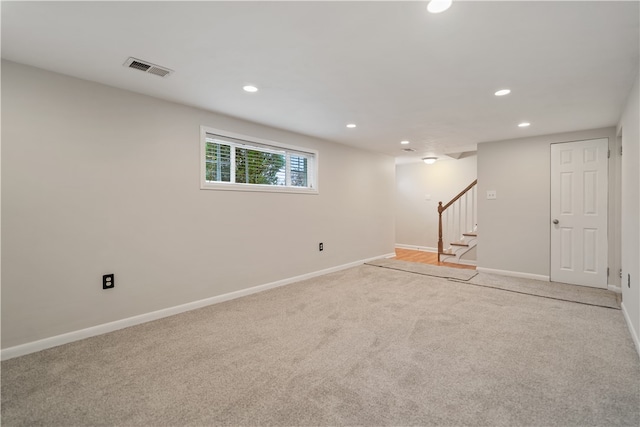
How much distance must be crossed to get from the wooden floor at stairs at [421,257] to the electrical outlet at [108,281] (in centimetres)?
490

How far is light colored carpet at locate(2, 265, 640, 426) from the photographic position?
159 centimetres

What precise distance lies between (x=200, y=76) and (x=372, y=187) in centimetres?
395

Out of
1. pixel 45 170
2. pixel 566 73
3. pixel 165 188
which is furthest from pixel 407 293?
pixel 45 170

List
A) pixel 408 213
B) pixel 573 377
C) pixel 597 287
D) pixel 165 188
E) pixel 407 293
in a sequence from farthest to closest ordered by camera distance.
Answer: pixel 408 213
pixel 597 287
pixel 407 293
pixel 165 188
pixel 573 377

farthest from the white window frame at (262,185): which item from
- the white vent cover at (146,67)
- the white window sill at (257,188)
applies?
the white vent cover at (146,67)

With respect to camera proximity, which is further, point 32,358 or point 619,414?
point 32,358

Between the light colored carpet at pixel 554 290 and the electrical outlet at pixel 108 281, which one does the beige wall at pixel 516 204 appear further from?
the electrical outlet at pixel 108 281

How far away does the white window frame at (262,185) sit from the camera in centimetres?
328

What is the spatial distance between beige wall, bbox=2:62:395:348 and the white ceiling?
0.83 feet

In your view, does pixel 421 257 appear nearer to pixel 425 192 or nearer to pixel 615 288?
pixel 425 192

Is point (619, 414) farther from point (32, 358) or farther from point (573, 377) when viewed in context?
point (32, 358)

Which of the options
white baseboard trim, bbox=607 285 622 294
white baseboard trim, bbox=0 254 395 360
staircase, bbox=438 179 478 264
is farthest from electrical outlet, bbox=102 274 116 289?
white baseboard trim, bbox=607 285 622 294

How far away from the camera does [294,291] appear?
382cm

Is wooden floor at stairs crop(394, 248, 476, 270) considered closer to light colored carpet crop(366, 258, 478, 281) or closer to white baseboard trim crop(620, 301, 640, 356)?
light colored carpet crop(366, 258, 478, 281)
